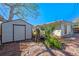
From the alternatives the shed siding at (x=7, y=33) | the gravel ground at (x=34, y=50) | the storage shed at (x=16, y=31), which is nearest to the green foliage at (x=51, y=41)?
the gravel ground at (x=34, y=50)

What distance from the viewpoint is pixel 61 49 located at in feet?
17.5

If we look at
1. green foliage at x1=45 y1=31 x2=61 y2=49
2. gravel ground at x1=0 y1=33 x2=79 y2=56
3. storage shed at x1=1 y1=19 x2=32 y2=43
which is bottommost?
gravel ground at x1=0 y1=33 x2=79 y2=56

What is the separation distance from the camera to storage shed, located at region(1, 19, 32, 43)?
17.4 feet

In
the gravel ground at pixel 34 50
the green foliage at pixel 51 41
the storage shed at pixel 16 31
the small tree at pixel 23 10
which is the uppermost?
the small tree at pixel 23 10

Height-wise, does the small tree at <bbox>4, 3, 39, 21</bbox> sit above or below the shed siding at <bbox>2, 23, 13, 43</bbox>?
above

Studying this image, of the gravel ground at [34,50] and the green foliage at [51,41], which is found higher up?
the green foliage at [51,41]

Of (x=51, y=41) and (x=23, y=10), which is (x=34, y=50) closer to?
(x=51, y=41)

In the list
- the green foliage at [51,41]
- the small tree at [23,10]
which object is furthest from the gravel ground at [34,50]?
the small tree at [23,10]

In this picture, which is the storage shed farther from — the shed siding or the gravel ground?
the gravel ground

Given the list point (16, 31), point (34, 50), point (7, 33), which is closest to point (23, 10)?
point (16, 31)

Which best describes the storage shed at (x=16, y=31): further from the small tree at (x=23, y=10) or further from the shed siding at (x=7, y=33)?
the small tree at (x=23, y=10)

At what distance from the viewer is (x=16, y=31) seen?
5.36 meters

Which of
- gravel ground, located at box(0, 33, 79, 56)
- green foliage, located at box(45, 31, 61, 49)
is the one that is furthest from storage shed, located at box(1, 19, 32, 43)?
green foliage, located at box(45, 31, 61, 49)

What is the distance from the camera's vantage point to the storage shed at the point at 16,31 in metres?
5.31
